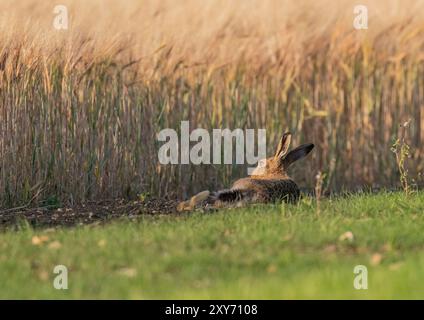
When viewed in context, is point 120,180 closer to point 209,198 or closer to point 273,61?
point 209,198

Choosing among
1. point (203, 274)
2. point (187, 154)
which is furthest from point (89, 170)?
point (203, 274)

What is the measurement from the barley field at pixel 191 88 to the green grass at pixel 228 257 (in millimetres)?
2519

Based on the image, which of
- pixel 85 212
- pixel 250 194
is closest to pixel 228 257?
pixel 250 194

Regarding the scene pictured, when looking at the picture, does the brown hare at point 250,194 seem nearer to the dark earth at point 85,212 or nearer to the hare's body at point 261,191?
the hare's body at point 261,191

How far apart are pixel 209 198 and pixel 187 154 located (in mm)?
1775

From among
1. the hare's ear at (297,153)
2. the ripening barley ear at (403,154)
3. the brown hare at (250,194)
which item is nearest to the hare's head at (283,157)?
the hare's ear at (297,153)

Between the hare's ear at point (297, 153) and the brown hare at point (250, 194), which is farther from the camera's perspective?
the hare's ear at point (297, 153)

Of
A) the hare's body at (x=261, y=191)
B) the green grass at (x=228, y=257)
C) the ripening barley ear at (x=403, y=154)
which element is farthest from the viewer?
the hare's body at (x=261, y=191)

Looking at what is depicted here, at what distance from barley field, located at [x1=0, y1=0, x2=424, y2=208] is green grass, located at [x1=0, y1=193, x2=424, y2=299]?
2519 mm

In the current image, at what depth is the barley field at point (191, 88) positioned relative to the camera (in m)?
11.5

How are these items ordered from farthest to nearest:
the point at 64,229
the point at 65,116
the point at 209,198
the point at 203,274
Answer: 1. the point at 65,116
2. the point at 209,198
3. the point at 64,229
4. the point at 203,274

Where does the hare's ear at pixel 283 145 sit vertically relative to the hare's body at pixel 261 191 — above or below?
above

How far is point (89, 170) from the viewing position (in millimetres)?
11805

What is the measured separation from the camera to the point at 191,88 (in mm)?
12875
